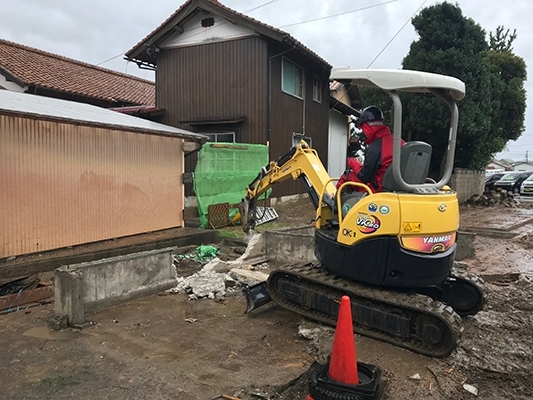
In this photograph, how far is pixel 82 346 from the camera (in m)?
4.45

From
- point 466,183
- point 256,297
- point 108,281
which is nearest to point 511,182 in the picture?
point 466,183

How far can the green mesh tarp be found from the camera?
35.2ft

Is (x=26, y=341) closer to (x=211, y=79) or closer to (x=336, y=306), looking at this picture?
(x=336, y=306)

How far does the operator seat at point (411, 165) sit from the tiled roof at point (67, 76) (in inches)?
608

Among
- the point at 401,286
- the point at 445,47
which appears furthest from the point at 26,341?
the point at 445,47

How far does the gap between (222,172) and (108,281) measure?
6.20 metres

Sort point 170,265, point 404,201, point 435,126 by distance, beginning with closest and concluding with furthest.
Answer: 1. point 404,201
2. point 170,265
3. point 435,126

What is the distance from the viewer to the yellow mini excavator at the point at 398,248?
4301mm

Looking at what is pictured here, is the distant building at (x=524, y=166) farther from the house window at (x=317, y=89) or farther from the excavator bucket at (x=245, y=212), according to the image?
the excavator bucket at (x=245, y=212)

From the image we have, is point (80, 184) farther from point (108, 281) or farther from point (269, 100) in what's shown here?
point (269, 100)

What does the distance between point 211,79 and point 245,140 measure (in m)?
2.56

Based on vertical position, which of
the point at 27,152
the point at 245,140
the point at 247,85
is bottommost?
the point at 27,152

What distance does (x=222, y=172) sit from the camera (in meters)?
11.4

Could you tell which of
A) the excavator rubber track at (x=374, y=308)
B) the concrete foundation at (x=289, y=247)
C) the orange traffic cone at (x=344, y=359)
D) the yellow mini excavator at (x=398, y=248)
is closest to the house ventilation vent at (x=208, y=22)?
the concrete foundation at (x=289, y=247)
